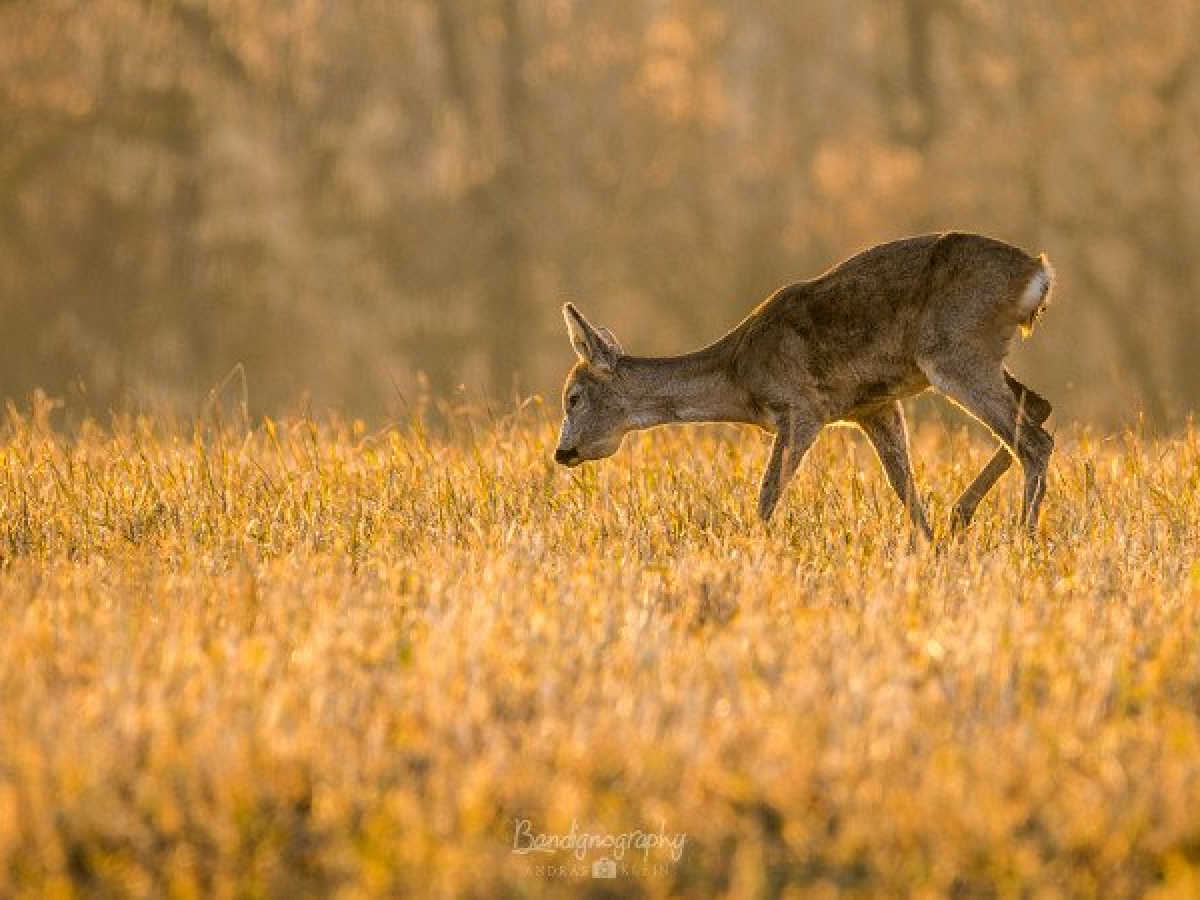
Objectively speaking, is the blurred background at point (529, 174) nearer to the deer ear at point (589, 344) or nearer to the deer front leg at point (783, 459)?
the deer ear at point (589, 344)

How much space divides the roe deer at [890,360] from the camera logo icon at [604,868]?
4.81m

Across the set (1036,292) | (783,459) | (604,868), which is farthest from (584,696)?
(1036,292)

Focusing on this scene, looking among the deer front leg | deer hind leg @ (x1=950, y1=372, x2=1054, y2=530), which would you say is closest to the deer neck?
the deer front leg

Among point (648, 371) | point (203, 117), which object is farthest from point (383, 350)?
point (648, 371)

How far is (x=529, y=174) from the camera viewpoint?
3344cm

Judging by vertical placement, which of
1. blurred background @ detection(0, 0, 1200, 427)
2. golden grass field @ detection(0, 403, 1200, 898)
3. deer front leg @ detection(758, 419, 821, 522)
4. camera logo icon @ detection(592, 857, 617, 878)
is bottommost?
camera logo icon @ detection(592, 857, 617, 878)

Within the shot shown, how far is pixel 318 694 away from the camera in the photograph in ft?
19.2

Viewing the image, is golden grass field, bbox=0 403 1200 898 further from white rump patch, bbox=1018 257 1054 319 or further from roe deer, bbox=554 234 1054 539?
white rump patch, bbox=1018 257 1054 319

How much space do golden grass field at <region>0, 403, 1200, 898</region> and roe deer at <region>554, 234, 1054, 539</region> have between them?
39 centimetres

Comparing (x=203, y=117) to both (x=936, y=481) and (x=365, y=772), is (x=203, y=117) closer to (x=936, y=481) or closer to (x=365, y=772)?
(x=936, y=481)

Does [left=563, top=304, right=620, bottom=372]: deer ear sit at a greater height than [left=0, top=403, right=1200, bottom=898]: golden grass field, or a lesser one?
greater

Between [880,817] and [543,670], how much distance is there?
143 centimetres

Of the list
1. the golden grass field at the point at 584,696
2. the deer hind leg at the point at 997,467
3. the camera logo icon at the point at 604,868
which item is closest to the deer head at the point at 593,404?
the golden grass field at the point at 584,696

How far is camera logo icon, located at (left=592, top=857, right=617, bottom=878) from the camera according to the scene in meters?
4.87
